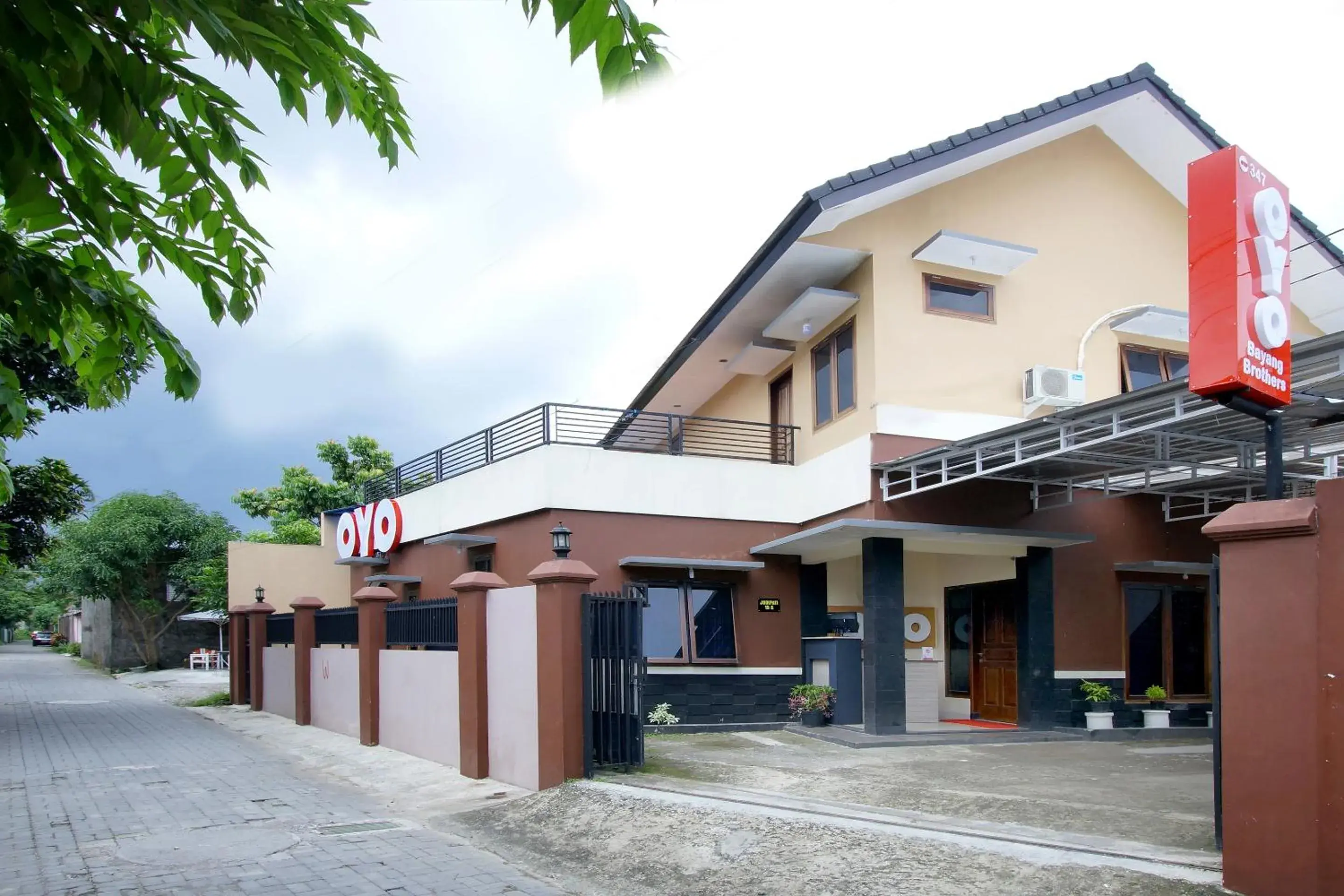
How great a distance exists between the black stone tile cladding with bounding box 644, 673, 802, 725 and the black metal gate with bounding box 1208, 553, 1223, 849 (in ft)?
27.3

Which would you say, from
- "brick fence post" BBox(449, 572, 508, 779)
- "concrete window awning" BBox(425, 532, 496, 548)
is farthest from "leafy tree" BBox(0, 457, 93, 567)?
"brick fence post" BBox(449, 572, 508, 779)

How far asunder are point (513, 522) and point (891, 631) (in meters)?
5.50

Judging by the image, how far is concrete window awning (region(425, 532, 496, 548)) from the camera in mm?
15758

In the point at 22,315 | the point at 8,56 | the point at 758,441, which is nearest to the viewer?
the point at 8,56

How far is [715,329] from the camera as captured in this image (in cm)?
1638

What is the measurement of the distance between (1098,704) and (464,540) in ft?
29.7

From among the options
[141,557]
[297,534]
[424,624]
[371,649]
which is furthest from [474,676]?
[141,557]

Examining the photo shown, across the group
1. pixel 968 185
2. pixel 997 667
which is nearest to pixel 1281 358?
pixel 968 185

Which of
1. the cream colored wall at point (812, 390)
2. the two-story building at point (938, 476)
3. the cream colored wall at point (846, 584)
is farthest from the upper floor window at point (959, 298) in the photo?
the cream colored wall at point (846, 584)

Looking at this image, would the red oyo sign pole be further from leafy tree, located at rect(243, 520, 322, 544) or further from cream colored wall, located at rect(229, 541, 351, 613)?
leafy tree, located at rect(243, 520, 322, 544)

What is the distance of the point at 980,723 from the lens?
49.5 feet

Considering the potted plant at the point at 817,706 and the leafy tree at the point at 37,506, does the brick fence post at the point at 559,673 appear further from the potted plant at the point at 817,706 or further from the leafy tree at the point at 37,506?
the leafy tree at the point at 37,506

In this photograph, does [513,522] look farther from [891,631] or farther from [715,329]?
[891,631]

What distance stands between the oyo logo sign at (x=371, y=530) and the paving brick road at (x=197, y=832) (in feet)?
15.9
